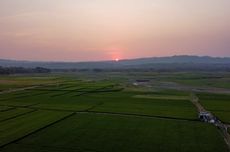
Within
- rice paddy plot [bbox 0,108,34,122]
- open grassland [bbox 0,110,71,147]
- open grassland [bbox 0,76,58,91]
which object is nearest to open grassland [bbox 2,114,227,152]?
open grassland [bbox 0,110,71,147]

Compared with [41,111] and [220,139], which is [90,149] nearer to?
[220,139]

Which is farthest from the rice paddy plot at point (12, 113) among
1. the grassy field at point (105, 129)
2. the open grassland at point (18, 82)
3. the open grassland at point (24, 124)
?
the open grassland at point (18, 82)

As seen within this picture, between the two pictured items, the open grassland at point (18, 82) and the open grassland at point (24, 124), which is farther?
the open grassland at point (18, 82)

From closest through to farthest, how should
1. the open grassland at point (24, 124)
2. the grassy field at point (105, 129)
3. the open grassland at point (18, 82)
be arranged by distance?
1. the grassy field at point (105, 129)
2. the open grassland at point (24, 124)
3. the open grassland at point (18, 82)

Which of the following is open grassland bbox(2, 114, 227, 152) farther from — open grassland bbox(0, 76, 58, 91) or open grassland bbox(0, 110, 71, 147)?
open grassland bbox(0, 76, 58, 91)

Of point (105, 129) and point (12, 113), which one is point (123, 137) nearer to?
point (105, 129)

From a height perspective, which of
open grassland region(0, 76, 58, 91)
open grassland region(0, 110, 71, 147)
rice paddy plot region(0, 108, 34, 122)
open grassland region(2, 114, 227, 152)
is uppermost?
open grassland region(0, 76, 58, 91)

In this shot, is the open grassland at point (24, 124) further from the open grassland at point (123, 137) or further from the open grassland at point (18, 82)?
the open grassland at point (18, 82)

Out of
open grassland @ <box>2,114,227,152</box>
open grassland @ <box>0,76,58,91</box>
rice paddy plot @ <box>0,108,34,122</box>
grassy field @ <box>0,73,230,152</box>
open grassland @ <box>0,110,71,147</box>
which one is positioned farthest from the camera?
open grassland @ <box>0,76,58,91</box>

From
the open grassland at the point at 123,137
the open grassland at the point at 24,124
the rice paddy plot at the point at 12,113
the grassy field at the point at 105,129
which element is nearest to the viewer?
the open grassland at the point at 123,137
